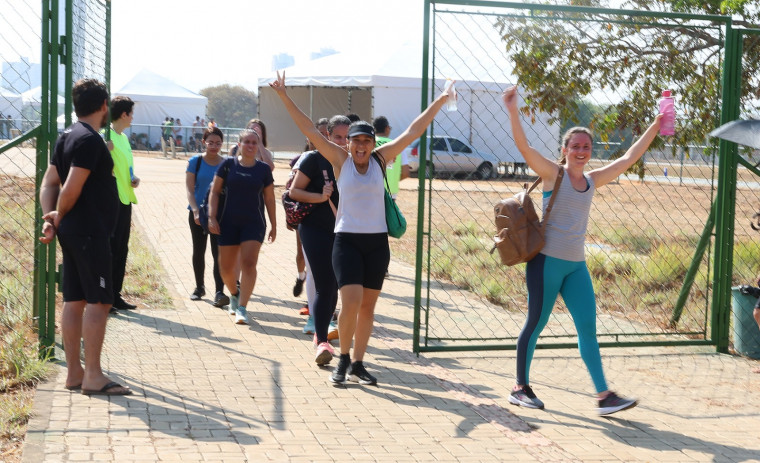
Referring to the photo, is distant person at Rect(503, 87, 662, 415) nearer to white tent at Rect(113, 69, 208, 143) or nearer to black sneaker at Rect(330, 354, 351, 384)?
black sneaker at Rect(330, 354, 351, 384)

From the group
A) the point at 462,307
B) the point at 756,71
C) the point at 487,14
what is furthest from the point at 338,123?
the point at 756,71

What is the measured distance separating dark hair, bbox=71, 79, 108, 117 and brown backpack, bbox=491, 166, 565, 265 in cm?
268

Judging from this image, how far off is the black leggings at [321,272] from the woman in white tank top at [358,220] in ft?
1.63

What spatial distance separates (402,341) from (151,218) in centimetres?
977

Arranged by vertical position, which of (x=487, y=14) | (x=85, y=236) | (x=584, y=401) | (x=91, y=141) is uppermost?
(x=487, y=14)

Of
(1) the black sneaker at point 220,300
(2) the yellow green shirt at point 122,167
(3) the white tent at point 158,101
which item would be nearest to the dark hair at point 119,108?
(2) the yellow green shirt at point 122,167

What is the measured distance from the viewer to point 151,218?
16.6 meters

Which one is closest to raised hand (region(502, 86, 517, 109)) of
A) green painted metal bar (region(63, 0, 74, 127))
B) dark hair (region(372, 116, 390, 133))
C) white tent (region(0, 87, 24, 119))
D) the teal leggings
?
the teal leggings

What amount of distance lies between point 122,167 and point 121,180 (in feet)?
0.37

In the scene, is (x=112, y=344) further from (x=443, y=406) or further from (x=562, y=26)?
(x=562, y=26)

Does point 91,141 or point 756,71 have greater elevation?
point 756,71

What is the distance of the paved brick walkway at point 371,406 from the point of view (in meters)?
5.05

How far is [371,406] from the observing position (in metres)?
5.91

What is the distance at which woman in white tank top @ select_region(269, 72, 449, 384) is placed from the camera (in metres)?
6.20
